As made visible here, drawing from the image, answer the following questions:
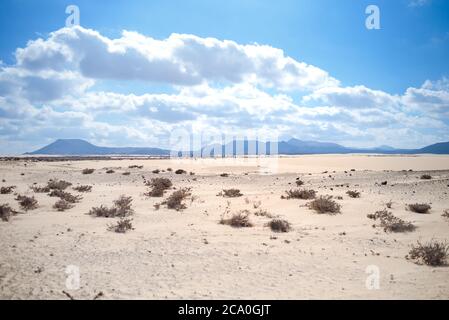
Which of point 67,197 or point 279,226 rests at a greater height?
point 67,197

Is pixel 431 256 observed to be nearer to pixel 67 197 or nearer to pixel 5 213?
pixel 5 213

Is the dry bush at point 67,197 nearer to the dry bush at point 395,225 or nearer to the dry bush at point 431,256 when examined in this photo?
the dry bush at point 395,225

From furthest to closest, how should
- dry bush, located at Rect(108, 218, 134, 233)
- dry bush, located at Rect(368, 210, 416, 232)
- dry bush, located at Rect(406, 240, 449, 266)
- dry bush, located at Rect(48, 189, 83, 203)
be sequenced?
dry bush, located at Rect(48, 189, 83, 203) → dry bush, located at Rect(368, 210, 416, 232) → dry bush, located at Rect(108, 218, 134, 233) → dry bush, located at Rect(406, 240, 449, 266)

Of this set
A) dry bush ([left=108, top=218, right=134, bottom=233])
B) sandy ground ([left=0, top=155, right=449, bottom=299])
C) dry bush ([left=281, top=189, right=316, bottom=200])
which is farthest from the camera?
dry bush ([left=281, top=189, right=316, bottom=200])

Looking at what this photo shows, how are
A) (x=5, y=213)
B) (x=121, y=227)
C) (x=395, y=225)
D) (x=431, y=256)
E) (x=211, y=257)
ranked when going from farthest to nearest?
(x=5, y=213)
(x=395, y=225)
(x=121, y=227)
(x=211, y=257)
(x=431, y=256)

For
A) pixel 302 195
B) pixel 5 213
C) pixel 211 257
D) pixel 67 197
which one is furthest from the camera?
pixel 302 195

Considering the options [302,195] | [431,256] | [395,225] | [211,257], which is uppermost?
[302,195]

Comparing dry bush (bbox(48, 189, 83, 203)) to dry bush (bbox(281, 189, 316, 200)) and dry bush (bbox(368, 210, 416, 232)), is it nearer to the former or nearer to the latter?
dry bush (bbox(281, 189, 316, 200))

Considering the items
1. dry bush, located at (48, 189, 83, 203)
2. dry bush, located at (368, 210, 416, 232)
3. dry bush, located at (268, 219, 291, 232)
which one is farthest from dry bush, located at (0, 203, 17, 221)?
dry bush, located at (368, 210, 416, 232)

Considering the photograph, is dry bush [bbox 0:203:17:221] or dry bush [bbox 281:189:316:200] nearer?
dry bush [bbox 0:203:17:221]

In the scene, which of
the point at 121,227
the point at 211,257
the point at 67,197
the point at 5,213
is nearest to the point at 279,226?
the point at 211,257

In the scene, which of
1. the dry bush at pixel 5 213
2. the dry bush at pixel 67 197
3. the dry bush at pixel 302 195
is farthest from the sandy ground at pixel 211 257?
the dry bush at pixel 302 195

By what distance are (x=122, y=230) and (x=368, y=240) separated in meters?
7.60
